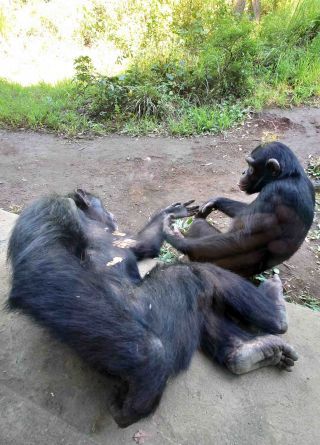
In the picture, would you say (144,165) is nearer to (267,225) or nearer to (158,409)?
(267,225)

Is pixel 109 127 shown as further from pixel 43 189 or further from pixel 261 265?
pixel 261 265

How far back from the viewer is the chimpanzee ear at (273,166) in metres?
3.84

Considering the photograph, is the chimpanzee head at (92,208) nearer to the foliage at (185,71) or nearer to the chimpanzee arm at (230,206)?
the chimpanzee arm at (230,206)

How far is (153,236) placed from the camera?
411cm

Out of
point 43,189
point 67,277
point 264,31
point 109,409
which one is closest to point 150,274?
point 67,277

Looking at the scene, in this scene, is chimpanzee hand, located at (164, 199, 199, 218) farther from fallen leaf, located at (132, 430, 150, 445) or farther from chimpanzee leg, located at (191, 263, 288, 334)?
fallen leaf, located at (132, 430, 150, 445)

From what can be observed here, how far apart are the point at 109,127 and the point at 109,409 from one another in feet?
24.2

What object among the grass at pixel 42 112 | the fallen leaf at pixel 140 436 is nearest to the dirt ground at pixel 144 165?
the grass at pixel 42 112

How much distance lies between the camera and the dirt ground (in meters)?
6.57

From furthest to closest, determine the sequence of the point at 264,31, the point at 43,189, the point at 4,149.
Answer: the point at 264,31
the point at 4,149
the point at 43,189

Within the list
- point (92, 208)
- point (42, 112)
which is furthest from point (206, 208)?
point (42, 112)

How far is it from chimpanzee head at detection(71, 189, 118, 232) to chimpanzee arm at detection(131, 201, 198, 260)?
32 cm

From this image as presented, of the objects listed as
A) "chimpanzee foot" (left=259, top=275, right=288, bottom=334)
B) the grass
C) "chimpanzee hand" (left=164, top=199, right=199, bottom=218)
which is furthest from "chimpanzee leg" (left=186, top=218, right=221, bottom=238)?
the grass

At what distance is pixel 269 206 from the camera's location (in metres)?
3.70
